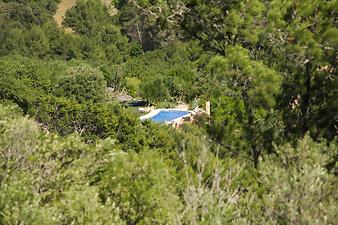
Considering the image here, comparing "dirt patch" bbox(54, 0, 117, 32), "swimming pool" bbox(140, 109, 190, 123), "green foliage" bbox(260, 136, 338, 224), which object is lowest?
"dirt patch" bbox(54, 0, 117, 32)

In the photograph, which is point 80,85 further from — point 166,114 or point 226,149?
point 226,149

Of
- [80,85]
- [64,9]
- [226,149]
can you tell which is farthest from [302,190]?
[64,9]

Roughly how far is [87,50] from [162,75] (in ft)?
44.2

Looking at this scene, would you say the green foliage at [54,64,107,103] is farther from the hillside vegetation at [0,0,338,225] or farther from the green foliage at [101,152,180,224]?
the green foliage at [101,152,180,224]

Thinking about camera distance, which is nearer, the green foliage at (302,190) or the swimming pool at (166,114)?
the green foliage at (302,190)

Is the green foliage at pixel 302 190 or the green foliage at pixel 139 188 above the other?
the green foliage at pixel 302 190

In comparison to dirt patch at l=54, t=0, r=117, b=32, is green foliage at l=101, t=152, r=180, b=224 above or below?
above

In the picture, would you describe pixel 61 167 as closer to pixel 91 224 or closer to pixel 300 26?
pixel 91 224

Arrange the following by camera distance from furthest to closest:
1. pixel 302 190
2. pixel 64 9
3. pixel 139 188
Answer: pixel 64 9 < pixel 139 188 < pixel 302 190

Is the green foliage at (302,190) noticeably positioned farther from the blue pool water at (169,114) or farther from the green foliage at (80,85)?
the blue pool water at (169,114)

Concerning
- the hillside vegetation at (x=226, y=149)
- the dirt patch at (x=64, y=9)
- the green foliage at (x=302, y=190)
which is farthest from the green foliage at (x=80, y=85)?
the dirt patch at (x=64, y=9)

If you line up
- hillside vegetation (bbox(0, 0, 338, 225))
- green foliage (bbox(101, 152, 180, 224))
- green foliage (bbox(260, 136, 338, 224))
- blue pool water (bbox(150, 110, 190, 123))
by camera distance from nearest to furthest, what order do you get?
green foliage (bbox(260, 136, 338, 224))
hillside vegetation (bbox(0, 0, 338, 225))
green foliage (bbox(101, 152, 180, 224))
blue pool water (bbox(150, 110, 190, 123))

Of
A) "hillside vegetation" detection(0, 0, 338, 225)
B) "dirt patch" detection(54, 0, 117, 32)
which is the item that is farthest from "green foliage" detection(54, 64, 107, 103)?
"dirt patch" detection(54, 0, 117, 32)

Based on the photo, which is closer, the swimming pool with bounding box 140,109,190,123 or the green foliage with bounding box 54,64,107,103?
the green foliage with bounding box 54,64,107,103
